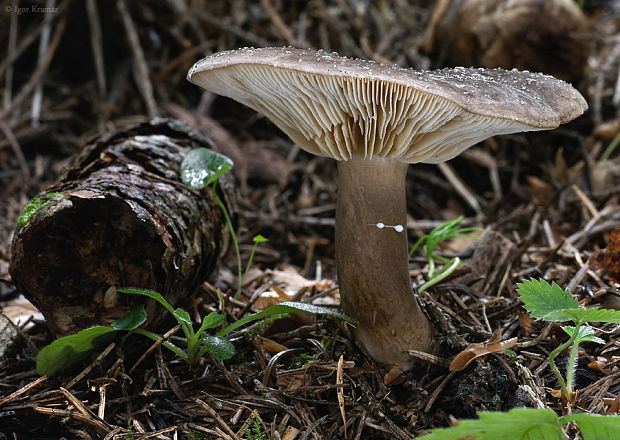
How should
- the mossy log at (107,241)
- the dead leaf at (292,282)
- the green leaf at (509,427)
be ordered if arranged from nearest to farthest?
the green leaf at (509,427), the mossy log at (107,241), the dead leaf at (292,282)

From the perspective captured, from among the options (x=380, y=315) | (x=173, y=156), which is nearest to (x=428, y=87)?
(x=380, y=315)

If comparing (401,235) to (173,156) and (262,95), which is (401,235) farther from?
(173,156)

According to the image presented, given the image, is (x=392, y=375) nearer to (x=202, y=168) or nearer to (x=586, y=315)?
(x=586, y=315)

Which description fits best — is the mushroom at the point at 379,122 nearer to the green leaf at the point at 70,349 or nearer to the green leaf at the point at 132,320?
the green leaf at the point at 132,320

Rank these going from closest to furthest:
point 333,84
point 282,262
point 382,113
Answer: point 333,84 < point 382,113 < point 282,262

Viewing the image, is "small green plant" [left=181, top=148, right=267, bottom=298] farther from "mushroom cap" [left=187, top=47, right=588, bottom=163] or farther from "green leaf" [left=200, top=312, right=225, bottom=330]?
"green leaf" [left=200, top=312, right=225, bottom=330]

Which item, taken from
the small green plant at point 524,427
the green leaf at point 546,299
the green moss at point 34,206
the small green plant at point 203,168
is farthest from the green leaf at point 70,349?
the green leaf at point 546,299

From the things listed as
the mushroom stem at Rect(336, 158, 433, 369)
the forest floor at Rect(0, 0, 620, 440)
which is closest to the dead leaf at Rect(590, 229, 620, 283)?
the forest floor at Rect(0, 0, 620, 440)
